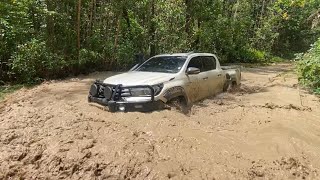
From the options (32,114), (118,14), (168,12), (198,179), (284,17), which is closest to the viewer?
(198,179)

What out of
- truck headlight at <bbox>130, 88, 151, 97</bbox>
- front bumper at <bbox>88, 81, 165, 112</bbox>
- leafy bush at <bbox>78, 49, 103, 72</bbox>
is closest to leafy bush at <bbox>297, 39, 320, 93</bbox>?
front bumper at <bbox>88, 81, 165, 112</bbox>

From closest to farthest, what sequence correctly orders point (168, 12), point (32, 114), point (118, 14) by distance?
point (32, 114), point (118, 14), point (168, 12)

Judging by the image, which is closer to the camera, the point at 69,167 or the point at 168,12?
the point at 69,167

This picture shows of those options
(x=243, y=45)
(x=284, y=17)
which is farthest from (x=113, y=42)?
(x=284, y=17)

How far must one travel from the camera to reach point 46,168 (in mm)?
5004

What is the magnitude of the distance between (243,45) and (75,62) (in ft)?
52.1

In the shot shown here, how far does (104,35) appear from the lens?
14.9m

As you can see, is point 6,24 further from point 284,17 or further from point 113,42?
point 284,17

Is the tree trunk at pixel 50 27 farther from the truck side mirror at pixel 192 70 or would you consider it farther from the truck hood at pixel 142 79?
the truck side mirror at pixel 192 70

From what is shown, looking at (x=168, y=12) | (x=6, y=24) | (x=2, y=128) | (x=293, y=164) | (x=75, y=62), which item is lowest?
(x=293, y=164)

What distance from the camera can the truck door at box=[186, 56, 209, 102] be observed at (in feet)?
25.5

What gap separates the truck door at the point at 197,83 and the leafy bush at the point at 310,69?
4.05m

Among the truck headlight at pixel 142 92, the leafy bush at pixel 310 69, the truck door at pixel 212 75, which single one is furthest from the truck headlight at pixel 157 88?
the leafy bush at pixel 310 69

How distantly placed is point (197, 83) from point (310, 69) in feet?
15.5
